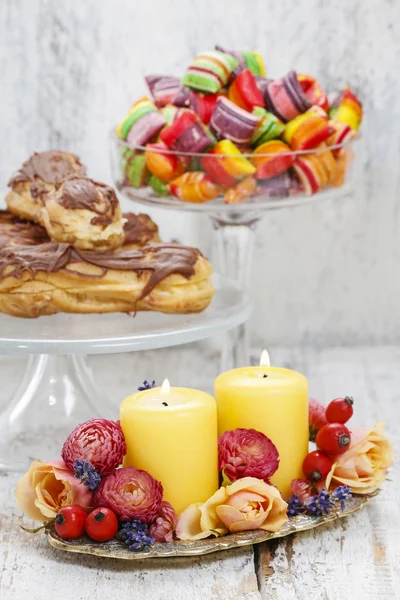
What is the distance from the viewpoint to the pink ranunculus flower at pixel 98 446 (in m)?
0.98

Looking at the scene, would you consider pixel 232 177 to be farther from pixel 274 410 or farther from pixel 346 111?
pixel 274 410

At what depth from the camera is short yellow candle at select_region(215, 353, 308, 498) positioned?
1.05m

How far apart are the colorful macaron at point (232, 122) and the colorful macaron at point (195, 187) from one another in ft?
0.25

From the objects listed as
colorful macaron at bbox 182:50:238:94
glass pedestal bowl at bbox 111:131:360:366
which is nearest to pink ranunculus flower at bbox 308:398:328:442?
glass pedestal bowl at bbox 111:131:360:366

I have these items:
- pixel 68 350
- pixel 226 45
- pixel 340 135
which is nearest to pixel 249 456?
pixel 68 350

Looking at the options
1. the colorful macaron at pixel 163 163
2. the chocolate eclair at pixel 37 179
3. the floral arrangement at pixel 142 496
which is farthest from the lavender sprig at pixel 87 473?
the colorful macaron at pixel 163 163

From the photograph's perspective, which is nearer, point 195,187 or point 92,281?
point 92,281

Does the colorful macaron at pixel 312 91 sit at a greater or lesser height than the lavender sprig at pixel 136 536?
greater

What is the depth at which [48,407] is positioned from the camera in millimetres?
1428

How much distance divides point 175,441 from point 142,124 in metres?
0.72

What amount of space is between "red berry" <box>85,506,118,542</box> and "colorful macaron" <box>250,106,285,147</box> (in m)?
0.74

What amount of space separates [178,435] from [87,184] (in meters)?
0.45

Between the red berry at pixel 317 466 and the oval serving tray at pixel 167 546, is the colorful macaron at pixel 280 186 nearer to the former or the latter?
the red berry at pixel 317 466

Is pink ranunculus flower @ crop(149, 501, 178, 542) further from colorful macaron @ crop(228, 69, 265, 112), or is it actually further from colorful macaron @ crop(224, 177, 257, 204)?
colorful macaron @ crop(228, 69, 265, 112)
